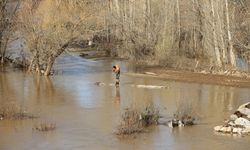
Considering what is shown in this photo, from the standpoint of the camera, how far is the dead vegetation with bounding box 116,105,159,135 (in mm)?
19125

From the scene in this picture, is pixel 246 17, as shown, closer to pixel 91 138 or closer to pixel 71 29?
pixel 71 29

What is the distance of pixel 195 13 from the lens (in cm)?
4953

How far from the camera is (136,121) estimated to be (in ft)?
65.4

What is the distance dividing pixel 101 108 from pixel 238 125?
7.29 meters

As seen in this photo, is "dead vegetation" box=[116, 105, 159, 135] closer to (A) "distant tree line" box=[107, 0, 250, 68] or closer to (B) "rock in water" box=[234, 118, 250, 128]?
(B) "rock in water" box=[234, 118, 250, 128]

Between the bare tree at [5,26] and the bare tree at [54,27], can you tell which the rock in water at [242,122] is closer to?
the bare tree at [54,27]

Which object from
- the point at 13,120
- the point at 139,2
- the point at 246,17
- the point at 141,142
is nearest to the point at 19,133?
the point at 13,120

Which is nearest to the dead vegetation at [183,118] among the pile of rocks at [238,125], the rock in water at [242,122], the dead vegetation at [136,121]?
the dead vegetation at [136,121]

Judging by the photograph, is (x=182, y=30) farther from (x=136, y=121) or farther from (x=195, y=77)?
(x=136, y=121)

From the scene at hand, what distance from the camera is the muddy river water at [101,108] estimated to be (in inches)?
710

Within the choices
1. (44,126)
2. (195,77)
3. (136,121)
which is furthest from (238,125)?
(195,77)

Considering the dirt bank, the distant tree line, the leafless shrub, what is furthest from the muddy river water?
the distant tree line

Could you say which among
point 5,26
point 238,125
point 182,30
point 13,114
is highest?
point 5,26

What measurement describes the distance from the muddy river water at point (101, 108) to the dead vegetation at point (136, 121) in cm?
32
